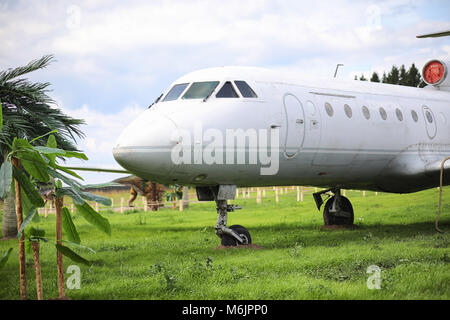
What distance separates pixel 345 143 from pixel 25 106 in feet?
28.3

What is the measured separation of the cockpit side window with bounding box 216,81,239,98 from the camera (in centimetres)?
1052

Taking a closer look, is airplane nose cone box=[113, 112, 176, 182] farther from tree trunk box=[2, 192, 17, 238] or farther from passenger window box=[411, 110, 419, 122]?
tree trunk box=[2, 192, 17, 238]

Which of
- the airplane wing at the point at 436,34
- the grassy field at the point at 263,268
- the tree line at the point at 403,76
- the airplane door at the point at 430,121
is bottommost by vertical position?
the grassy field at the point at 263,268

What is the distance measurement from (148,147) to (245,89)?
2.53 metres

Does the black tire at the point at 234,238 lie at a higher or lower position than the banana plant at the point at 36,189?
lower

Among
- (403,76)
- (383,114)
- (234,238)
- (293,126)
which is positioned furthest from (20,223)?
(403,76)

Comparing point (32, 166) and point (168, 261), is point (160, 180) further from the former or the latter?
point (32, 166)

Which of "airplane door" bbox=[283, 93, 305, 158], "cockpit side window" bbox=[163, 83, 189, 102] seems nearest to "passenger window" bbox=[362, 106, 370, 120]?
"airplane door" bbox=[283, 93, 305, 158]

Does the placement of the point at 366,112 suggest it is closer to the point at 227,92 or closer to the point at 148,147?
the point at 227,92

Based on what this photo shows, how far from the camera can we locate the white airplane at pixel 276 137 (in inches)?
378

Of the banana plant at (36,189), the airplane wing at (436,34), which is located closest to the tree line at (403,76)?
the airplane wing at (436,34)

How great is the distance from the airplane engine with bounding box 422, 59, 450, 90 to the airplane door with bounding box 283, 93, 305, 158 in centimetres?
746

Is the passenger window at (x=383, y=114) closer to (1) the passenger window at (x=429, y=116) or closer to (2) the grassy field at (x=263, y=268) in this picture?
(1) the passenger window at (x=429, y=116)

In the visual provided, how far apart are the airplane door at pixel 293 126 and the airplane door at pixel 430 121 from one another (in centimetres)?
500
